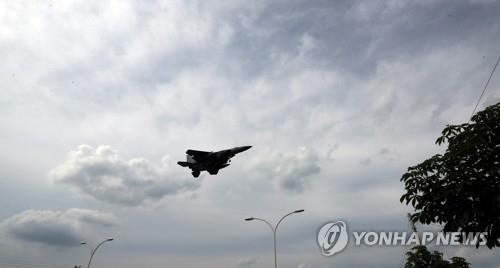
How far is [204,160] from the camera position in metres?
32.2

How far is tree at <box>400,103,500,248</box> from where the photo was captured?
11047mm

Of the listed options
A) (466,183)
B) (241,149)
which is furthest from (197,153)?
(466,183)

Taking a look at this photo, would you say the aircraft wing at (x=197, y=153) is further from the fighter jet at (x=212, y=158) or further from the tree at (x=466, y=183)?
the tree at (x=466, y=183)

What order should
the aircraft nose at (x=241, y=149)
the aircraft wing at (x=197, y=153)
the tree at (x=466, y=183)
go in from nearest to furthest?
the tree at (x=466, y=183), the aircraft nose at (x=241, y=149), the aircraft wing at (x=197, y=153)

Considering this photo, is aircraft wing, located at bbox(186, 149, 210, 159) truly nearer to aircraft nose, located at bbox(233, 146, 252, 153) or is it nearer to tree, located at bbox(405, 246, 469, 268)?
aircraft nose, located at bbox(233, 146, 252, 153)

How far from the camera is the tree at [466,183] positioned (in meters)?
11.0

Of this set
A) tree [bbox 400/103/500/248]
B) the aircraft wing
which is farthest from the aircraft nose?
tree [bbox 400/103/500/248]

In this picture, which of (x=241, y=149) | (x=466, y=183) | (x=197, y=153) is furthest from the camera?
(x=197, y=153)

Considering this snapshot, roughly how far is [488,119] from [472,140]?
0.86 meters

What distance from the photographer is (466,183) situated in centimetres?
1123

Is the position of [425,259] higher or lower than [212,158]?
lower

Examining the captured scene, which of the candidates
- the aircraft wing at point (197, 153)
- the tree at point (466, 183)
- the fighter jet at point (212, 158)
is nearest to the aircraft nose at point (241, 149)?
the fighter jet at point (212, 158)

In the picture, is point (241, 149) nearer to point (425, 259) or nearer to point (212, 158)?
point (212, 158)

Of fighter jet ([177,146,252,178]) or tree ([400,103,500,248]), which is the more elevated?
fighter jet ([177,146,252,178])
